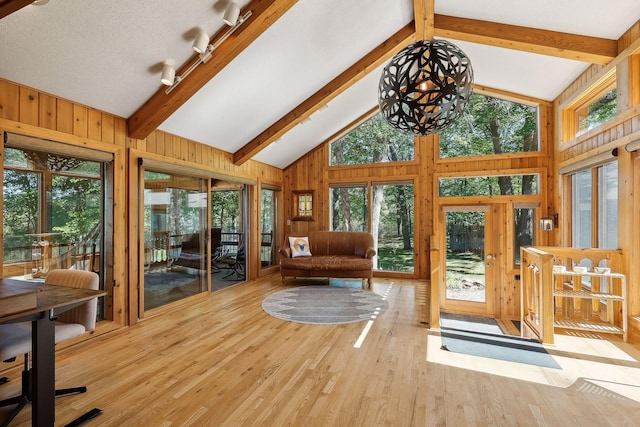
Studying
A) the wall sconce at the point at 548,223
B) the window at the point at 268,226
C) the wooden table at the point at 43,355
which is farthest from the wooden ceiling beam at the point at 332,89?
the wooden table at the point at 43,355

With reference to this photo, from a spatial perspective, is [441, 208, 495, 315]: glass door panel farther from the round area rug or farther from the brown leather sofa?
the round area rug

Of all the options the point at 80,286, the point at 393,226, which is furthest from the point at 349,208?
the point at 80,286

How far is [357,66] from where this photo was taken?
4359 millimetres

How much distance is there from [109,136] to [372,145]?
4906 mm

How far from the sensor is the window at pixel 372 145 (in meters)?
6.32

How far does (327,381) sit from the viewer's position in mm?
2252

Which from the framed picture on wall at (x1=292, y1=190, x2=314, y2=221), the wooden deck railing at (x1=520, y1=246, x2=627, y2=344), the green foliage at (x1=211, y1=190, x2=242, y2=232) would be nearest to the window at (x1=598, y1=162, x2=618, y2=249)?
the wooden deck railing at (x1=520, y1=246, x2=627, y2=344)

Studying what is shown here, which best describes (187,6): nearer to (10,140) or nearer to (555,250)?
(10,140)

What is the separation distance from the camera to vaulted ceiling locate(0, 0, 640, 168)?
2.37 meters

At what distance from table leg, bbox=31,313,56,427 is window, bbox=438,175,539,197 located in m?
5.98

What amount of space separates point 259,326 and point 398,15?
4.18 meters

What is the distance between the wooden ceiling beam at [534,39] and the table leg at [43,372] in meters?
4.82

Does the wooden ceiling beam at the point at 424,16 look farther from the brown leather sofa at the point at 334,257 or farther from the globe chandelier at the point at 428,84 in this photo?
the brown leather sofa at the point at 334,257

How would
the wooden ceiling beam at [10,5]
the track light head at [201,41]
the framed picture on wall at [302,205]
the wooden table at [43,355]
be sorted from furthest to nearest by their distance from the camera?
the framed picture on wall at [302,205] < the track light head at [201,41] < the wooden ceiling beam at [10,5] < the wooden table at [43,355]
